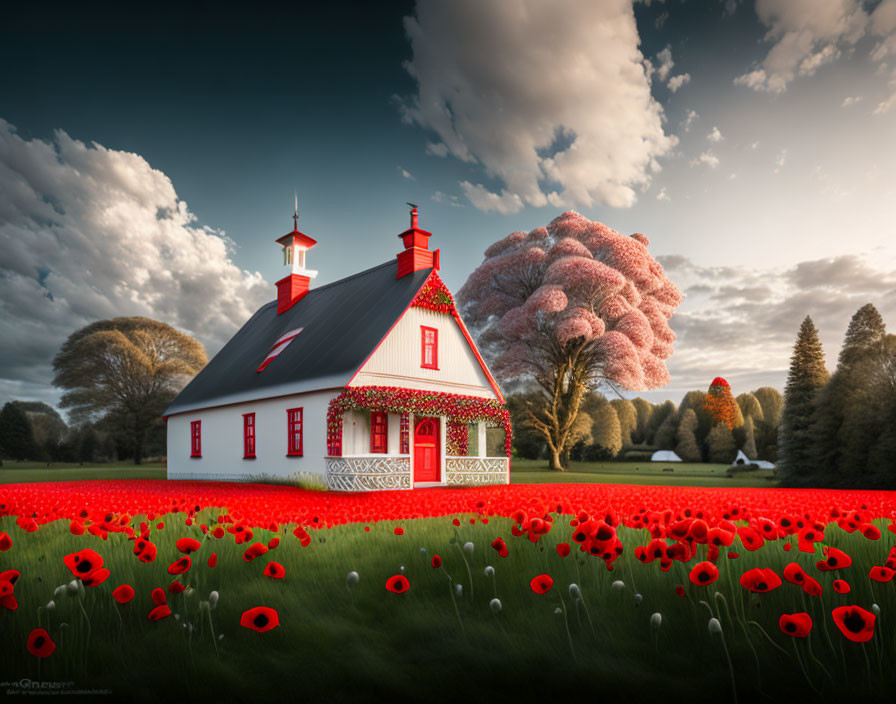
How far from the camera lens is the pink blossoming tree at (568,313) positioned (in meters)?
28.0

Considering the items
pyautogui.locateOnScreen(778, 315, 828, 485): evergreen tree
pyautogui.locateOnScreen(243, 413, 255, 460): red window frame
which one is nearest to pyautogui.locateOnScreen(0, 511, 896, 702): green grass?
pyautogui.locateOnScreen(243, 413, 255, 460): red window frame

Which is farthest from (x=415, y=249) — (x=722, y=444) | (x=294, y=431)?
(x=722, y=444)

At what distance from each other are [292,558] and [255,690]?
5.37ft

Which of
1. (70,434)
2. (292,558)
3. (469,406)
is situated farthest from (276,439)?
(70,434)

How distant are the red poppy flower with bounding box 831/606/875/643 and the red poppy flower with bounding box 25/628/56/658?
11.7 ft

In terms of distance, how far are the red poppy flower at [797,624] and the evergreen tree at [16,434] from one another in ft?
193

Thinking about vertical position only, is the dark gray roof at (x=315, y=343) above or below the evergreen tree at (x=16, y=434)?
above

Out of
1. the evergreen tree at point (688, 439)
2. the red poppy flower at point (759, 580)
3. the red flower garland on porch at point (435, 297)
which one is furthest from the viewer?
the evergreen tree at point (688, 439)

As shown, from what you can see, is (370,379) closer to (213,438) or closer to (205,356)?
(213,438)

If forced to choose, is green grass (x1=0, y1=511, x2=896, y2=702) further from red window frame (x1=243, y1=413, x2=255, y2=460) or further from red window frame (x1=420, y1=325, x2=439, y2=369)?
red window frame (x1=243, y1=413, x2=255, y2=460)

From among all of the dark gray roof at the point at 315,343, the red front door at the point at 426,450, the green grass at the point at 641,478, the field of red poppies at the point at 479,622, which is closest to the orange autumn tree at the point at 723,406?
→ the green grass at the point at 641,478

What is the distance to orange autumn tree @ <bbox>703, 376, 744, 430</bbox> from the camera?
5100 centimetres

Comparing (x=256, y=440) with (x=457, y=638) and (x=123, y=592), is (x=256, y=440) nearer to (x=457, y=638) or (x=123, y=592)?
(x=123, y=592)

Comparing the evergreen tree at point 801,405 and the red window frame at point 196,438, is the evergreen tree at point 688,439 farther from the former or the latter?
the red window frame at point 196,438
